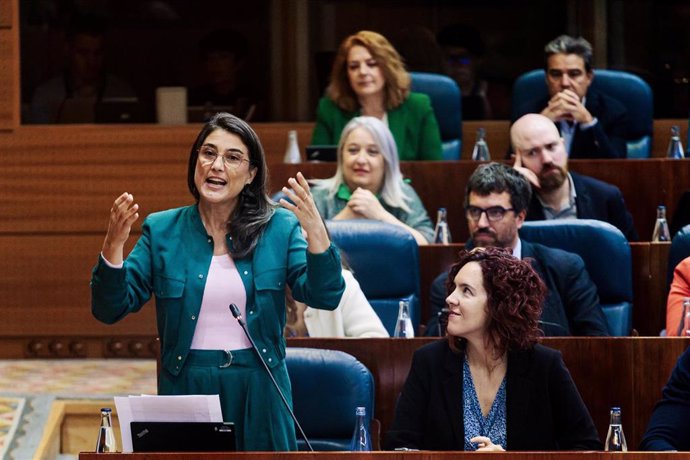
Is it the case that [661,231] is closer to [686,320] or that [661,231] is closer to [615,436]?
[686,320]

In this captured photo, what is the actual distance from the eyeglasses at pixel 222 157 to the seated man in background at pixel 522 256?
87cm

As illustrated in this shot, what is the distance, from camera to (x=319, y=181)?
13.0 ft

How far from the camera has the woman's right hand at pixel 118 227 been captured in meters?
2.21

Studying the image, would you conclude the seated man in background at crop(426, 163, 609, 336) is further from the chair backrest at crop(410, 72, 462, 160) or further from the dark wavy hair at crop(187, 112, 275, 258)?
the chair backrest at crop(410, 72, 462, 160)

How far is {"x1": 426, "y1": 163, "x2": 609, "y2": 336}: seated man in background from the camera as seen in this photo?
315 cm

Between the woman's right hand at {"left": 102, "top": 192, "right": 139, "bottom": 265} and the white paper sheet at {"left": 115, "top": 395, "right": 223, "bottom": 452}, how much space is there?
0.73 ft

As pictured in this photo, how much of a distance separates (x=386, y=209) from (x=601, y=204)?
1.84ft

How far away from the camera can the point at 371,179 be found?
3.87 metres

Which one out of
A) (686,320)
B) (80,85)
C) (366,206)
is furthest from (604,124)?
(80,85)

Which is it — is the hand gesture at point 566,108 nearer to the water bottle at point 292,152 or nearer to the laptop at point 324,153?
the laptop at point 324,153

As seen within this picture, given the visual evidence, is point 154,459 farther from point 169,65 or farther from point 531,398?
point 169,65

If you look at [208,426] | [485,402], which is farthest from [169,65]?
[208,426]

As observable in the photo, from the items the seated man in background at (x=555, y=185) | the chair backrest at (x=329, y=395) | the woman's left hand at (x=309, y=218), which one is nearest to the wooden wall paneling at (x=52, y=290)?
the seated man in background at (x=555, y=185)

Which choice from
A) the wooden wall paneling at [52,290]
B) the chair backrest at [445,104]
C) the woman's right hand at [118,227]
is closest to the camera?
the woman's right hand at [118,227]
